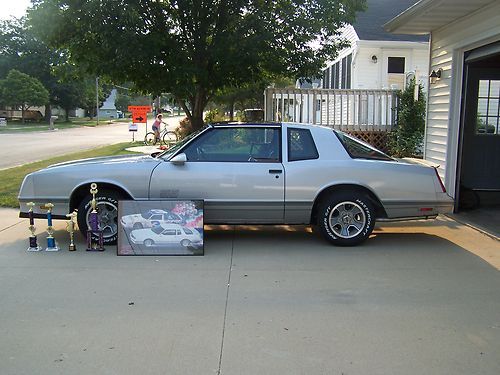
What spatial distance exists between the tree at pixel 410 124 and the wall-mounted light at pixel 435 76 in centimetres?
362

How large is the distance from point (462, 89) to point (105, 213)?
20.3 feet

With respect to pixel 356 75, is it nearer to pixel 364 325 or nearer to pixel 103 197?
pixel 103 197

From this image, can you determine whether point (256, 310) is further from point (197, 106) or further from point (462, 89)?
point (197, 106)

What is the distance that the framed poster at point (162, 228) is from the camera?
6000mm

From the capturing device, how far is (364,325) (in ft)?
13.4

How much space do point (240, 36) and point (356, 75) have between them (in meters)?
11.5

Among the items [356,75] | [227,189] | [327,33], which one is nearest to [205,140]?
[227,189]

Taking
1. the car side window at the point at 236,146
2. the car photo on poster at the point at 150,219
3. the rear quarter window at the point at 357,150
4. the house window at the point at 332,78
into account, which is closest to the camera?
the car photo on poster at the point at 150,219

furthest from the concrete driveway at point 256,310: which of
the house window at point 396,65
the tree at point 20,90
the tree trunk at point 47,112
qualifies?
the tree trunk at point 47,112

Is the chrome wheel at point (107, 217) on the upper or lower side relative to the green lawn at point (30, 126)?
upper

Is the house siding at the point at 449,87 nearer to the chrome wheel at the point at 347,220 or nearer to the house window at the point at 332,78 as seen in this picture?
the chrome wheel at the point at 347,220

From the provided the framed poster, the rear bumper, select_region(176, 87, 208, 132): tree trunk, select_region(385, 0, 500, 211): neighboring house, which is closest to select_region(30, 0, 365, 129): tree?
select_region(176, 87, 208, 132): tree trunk

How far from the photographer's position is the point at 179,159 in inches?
245

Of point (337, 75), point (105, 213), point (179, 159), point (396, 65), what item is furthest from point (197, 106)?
point (337, 75)
